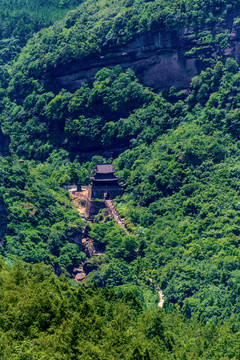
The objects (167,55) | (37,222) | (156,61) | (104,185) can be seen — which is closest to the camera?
(37,222)

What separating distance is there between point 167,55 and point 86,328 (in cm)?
5024

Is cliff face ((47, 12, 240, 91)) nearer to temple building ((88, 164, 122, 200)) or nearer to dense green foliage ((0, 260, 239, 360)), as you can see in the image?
temple building ((88, 164, 122, 200))

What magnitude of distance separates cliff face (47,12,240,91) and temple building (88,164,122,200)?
15.3 meters

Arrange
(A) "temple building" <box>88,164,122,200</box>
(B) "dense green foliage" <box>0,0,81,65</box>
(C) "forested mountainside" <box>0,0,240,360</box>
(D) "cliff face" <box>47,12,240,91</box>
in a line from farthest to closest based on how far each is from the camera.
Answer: (B) "dense green foliage" <box>0,0,81,65</box> → (D) "cliff face" <box>47,12,240,91</box> → (A) "temple building" <box>88,164,122,200</box> → (C) "forested mountainside" <box>0,0,240,360</box>

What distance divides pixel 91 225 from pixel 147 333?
2623 cm

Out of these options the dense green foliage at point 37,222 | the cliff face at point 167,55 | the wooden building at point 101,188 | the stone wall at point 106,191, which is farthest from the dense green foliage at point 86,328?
the cliff face at point 167,55

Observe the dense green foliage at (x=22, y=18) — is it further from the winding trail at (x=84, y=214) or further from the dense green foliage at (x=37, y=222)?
the dense green foliage at (x=37, y=222)

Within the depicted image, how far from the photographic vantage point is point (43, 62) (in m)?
101

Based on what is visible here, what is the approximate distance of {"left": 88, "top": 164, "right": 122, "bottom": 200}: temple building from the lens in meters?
80.1

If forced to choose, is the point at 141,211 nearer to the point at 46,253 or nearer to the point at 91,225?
the point at 91,225

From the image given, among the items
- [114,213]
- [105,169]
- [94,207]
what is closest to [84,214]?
[94,207]

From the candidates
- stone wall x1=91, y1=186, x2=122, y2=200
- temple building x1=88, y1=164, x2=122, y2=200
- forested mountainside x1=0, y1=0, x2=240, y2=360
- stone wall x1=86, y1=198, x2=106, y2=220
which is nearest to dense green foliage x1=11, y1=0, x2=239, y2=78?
forested mountainside x1=0, y1=0, x2=240, y2=360

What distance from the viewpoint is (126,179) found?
8331 cm

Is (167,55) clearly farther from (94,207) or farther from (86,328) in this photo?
(86,328)
